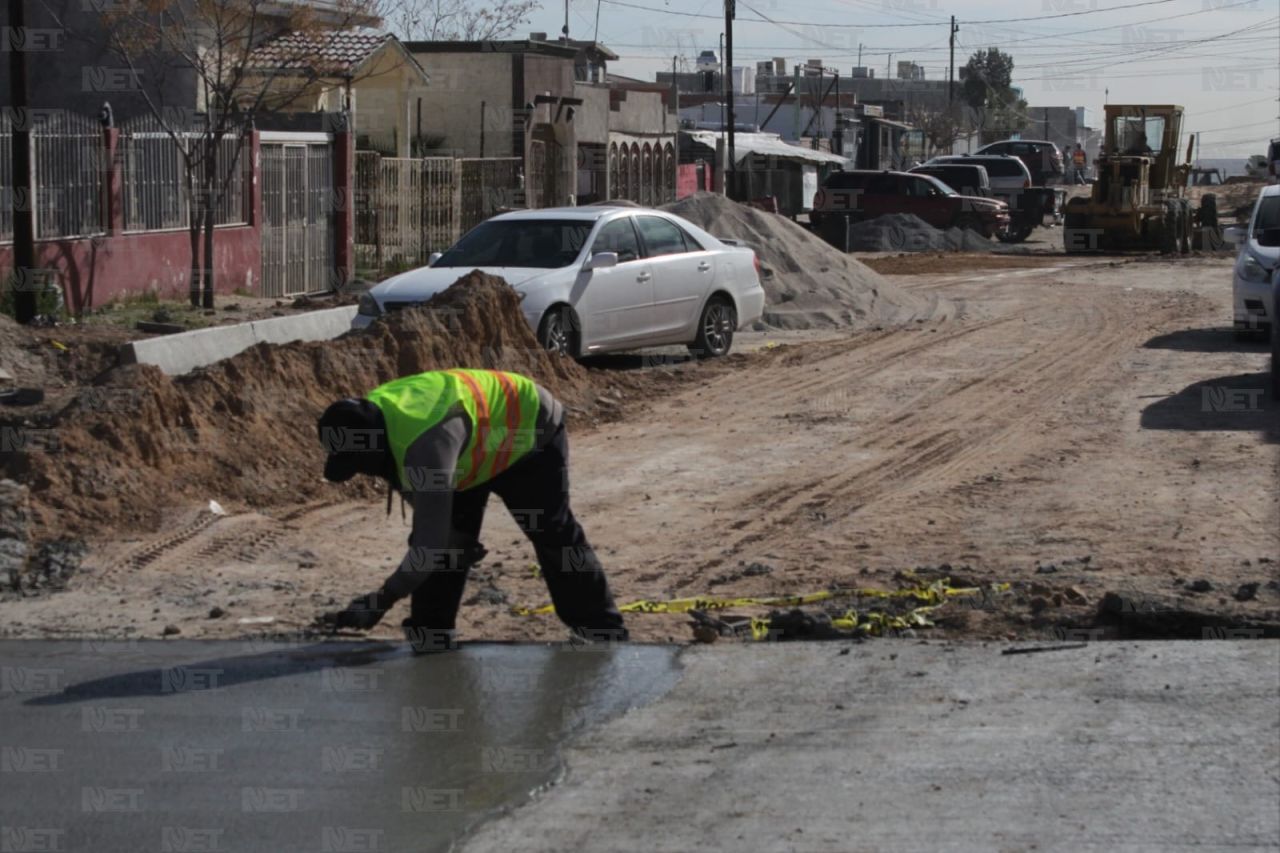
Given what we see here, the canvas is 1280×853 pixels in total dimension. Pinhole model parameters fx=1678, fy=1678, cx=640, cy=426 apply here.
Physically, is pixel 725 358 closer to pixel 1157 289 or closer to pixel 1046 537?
pixel 1046 537

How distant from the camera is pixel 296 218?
24344mm

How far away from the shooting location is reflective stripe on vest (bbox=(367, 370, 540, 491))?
6457 millimetres

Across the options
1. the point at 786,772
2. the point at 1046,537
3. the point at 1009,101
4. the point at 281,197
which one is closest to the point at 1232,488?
the point at 1046,537

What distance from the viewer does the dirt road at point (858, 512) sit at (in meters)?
8.27

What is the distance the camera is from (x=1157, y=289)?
27.5m

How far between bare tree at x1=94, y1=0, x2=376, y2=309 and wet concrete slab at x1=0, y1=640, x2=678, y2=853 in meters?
14.7

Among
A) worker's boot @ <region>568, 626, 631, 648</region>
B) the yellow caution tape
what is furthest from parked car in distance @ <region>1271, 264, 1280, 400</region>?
worker's boot @ <region>568, 626, 631, 648</region>

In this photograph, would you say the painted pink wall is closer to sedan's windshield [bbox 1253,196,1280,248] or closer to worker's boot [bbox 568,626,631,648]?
sedan's windshield [bbox 1253,196,1280,248]

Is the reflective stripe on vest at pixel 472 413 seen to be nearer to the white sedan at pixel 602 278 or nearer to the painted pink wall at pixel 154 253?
the white sedan at pixel 602 278

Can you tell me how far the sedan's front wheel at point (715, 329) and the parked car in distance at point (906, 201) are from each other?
887 inches

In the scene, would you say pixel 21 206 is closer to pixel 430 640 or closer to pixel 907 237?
pixel 430 640

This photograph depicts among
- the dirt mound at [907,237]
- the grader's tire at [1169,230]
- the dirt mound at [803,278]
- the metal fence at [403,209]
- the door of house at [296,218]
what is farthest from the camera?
the dirt mound at [907,237]

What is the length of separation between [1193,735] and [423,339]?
8.77 meters

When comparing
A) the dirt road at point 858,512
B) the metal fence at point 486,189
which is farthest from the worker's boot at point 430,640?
the metal fence at point 486,189
